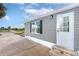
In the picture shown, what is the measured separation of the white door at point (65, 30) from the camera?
17.1 feet

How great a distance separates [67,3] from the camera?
5172 millimetres

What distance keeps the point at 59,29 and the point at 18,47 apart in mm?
1397

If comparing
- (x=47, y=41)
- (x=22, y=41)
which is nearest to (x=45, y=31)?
(x=47, y=41)

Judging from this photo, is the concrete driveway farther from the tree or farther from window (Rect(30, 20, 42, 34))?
window (Rect(30, 20, 42, 34))

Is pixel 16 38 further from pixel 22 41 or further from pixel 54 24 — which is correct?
pixel 54 24

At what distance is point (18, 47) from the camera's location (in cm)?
548

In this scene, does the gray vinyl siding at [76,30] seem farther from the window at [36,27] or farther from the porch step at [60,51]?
the window at [36,27]

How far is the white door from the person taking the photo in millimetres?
5227

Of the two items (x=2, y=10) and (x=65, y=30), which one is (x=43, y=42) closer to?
(x=65, y=30)

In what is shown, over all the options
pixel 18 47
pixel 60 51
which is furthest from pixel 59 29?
pixel 18 47

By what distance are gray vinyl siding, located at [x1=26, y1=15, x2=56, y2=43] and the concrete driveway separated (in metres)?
0.42

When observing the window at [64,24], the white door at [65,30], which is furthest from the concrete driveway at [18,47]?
the window at [64,24]

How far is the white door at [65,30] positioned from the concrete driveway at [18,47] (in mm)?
574

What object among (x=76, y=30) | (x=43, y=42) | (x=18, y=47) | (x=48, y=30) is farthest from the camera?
(x=48, y=30)
